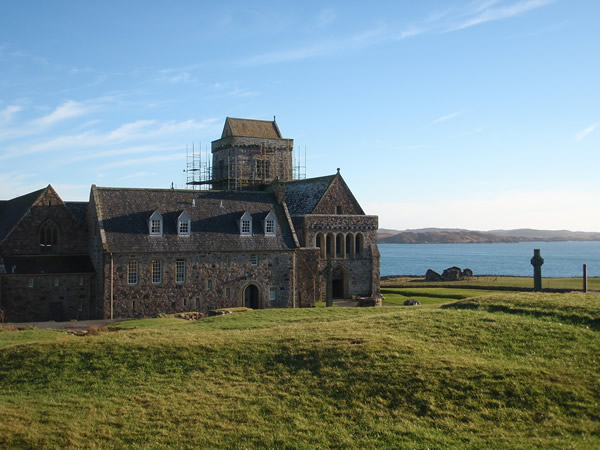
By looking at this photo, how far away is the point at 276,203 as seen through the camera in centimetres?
5438

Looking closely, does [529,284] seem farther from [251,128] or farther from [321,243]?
[251,128]

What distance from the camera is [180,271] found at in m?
47.2

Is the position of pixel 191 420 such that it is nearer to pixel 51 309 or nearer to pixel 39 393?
pixel 39 393

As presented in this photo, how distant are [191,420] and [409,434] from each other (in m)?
6.59

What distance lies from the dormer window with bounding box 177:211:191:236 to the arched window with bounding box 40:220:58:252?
994cm

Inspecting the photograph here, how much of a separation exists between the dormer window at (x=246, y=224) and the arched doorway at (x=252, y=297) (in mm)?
4326

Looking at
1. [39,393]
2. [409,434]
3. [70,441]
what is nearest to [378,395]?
[409,434]

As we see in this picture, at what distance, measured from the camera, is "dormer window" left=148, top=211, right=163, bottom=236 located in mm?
46781

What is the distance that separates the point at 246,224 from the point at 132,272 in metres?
10.2

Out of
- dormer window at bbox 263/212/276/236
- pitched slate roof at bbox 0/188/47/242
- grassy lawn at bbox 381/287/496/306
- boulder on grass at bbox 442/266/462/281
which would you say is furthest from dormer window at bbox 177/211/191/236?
boulder on grass at bbox 442/266/462/281

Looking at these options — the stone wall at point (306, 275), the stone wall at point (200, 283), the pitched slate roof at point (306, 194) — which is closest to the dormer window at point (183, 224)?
the stone wall at point (200, 283)

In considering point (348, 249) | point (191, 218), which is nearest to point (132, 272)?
point (191, 218)

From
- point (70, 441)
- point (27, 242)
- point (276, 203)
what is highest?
point (276, 203)

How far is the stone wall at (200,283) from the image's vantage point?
44.8m
